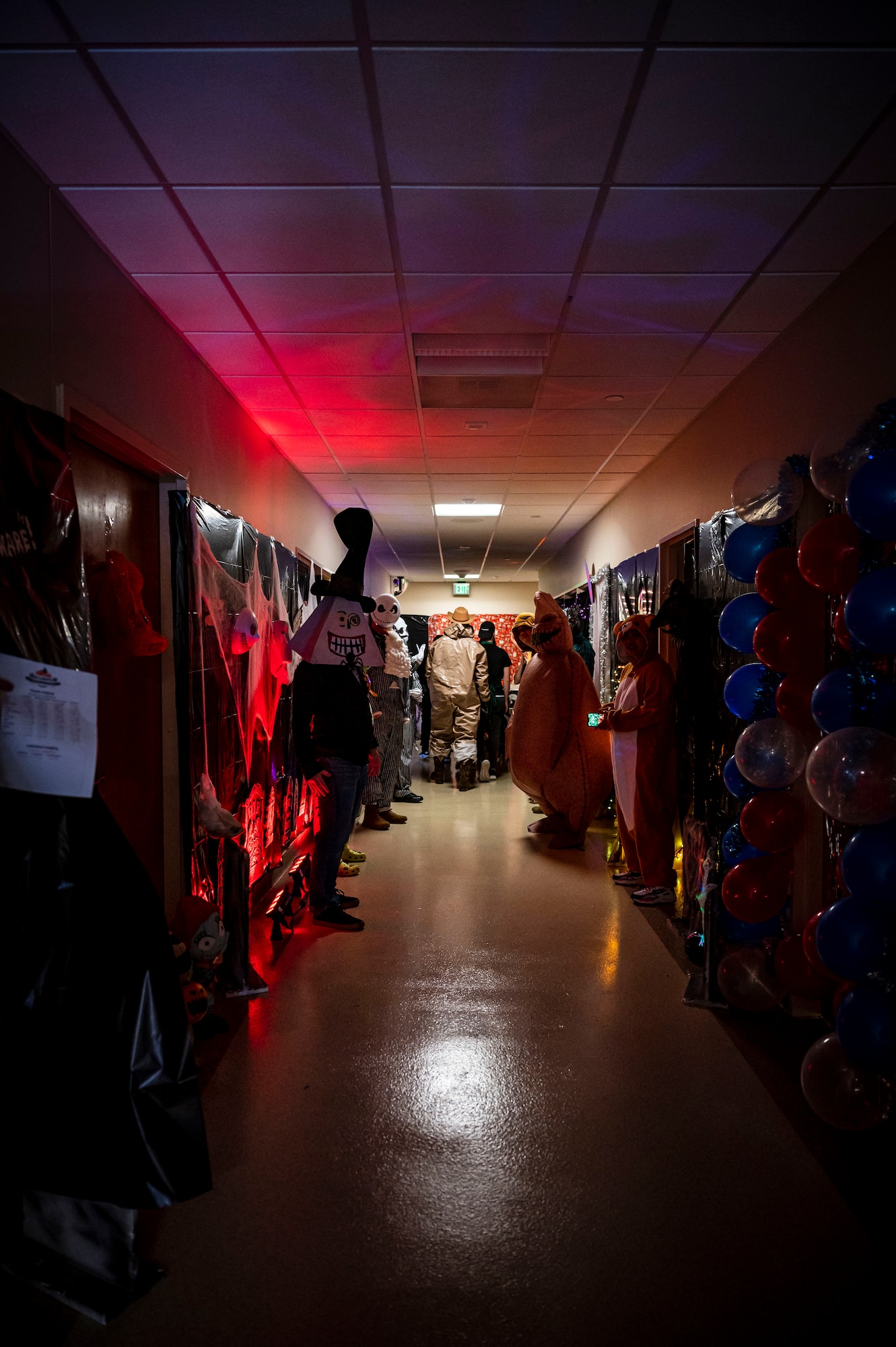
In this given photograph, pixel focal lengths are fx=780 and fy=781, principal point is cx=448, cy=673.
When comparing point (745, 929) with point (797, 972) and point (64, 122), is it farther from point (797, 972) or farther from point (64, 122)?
point (64, 122)

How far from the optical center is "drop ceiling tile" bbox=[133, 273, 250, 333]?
268 centimetres

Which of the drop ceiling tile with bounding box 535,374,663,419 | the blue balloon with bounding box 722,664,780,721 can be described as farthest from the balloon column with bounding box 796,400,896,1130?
the drop ceiling tile with bounding box 535,374,663,419

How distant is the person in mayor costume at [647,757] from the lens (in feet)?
12.2

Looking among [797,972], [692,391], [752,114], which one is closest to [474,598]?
[692,391]

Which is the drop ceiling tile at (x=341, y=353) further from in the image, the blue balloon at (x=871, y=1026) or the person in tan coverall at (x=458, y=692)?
the person in tan coverall at (x=458, y=692)

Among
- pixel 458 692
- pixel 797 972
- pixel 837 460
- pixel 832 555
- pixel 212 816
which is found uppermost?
pixel 837 460

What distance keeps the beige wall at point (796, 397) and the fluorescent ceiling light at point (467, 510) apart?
6.65ft

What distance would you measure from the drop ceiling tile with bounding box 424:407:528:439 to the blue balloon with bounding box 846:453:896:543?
102 inches

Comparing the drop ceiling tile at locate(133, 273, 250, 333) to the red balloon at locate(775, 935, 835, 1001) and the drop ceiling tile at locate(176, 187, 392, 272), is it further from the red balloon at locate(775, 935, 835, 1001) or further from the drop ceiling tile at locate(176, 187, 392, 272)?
the red balloon at locate(775, 935, 835, 1001)

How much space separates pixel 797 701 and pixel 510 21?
6.01 ft

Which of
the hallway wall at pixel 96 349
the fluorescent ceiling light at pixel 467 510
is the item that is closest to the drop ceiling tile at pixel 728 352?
the hallway wall at pixel 96 349

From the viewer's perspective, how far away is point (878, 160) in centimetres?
198

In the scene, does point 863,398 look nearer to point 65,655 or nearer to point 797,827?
point 797,827

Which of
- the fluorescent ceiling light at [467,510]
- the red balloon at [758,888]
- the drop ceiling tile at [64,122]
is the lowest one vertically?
the red balloon at [758,888]
